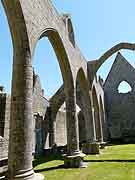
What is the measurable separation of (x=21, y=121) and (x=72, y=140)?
4.20 m

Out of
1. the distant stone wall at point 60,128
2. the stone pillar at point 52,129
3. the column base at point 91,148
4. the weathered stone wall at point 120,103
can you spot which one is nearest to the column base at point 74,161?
the column base at point 91,148

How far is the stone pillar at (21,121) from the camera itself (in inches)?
174

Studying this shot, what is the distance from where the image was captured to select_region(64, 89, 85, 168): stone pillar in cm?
805

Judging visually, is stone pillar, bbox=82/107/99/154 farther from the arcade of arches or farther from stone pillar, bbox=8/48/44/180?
stone pillar, bbox=8/48/44/180

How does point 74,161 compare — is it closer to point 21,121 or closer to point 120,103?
point 21,121

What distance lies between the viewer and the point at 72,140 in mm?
8492

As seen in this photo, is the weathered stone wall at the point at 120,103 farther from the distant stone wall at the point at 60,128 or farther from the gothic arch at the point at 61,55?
the gothic arch at the point at 61,55

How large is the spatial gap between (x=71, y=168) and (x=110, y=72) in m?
16.6

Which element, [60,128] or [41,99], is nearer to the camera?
[41,99]

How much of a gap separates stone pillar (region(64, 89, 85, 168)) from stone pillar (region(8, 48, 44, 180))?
3.38 m

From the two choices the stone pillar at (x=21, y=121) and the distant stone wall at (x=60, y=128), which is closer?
the stone pillar at (x=21, y=121)

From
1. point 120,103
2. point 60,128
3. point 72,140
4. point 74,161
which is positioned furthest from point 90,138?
point 120,103

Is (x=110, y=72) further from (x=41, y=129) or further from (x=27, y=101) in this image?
(x=27, y=101)

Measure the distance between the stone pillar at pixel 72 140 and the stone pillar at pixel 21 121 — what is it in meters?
3.38
